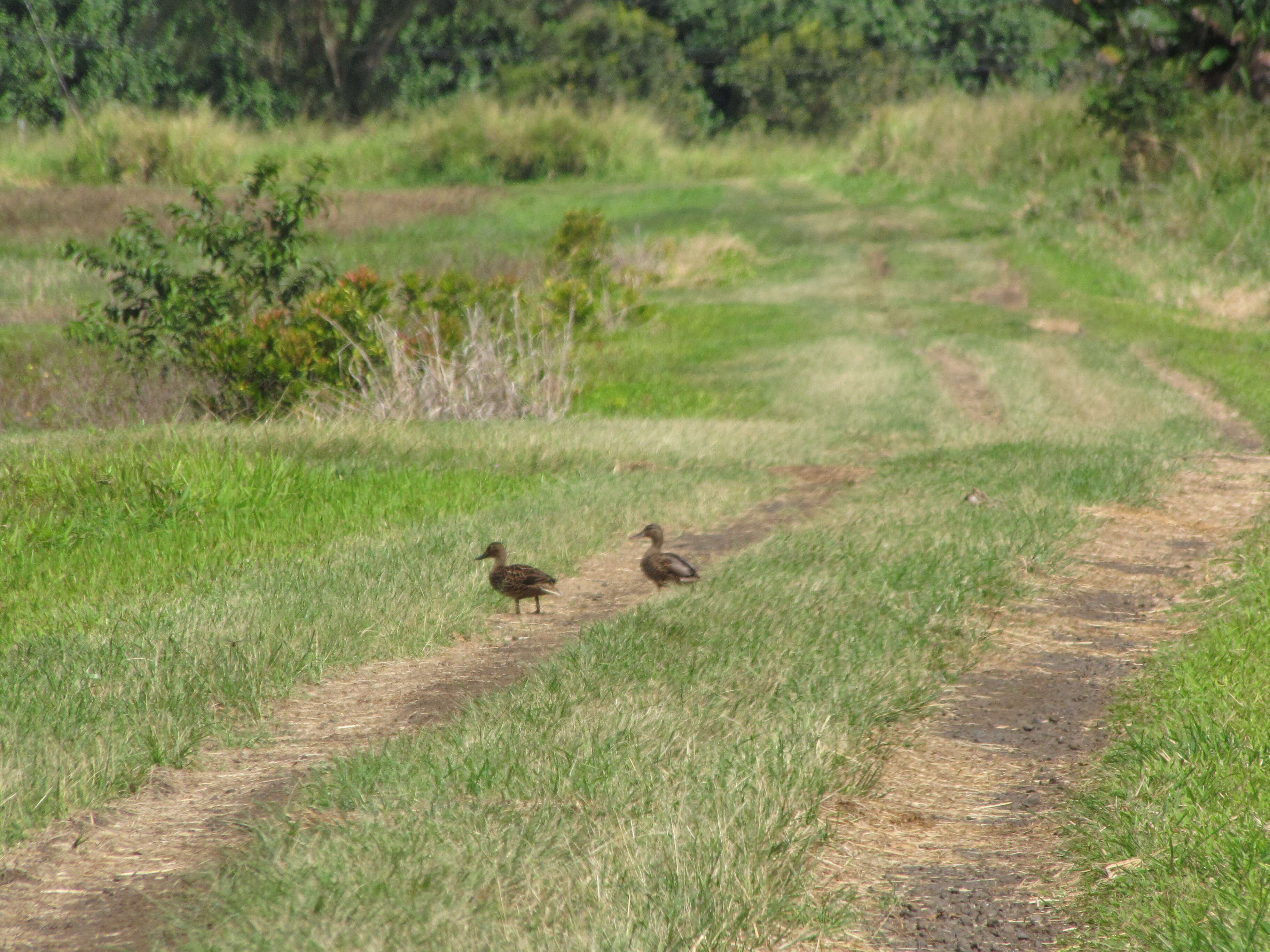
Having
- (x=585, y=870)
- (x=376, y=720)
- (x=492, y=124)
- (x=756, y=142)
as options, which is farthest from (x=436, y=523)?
(x=756, y=142)

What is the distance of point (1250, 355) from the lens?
55.6 ft

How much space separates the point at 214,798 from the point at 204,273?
11.2 m

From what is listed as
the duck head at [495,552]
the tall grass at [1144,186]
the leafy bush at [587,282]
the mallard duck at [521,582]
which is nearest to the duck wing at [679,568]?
the mallard duck at [521,582]

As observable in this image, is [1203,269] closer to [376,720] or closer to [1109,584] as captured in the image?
[1109,584]

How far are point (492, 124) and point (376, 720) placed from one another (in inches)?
1726

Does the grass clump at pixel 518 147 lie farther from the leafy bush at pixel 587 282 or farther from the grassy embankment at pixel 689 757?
the grassy embankment at pixel 689 757

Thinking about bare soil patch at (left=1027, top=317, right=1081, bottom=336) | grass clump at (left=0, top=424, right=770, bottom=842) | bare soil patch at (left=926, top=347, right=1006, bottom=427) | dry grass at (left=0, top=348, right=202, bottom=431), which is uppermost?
grass clump at (left=0, top=424, right=770, bottom=842)

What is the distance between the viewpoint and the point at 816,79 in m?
61.6

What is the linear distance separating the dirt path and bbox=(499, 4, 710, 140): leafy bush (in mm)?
51481

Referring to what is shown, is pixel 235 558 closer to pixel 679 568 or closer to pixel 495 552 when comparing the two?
pixel 495 552

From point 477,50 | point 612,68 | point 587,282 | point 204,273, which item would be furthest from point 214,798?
point 477,50

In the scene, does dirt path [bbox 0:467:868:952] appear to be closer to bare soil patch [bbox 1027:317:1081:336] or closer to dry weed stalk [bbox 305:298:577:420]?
dry weed stalk [bbox 305:298:577:420]

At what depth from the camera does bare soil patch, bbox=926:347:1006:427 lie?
14070 mm

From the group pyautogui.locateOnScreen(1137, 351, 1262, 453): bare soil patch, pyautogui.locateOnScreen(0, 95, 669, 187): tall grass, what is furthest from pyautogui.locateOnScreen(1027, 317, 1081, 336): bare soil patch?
pyautogui.locateOnScreen(0, 95, 669, 187): tall grass
